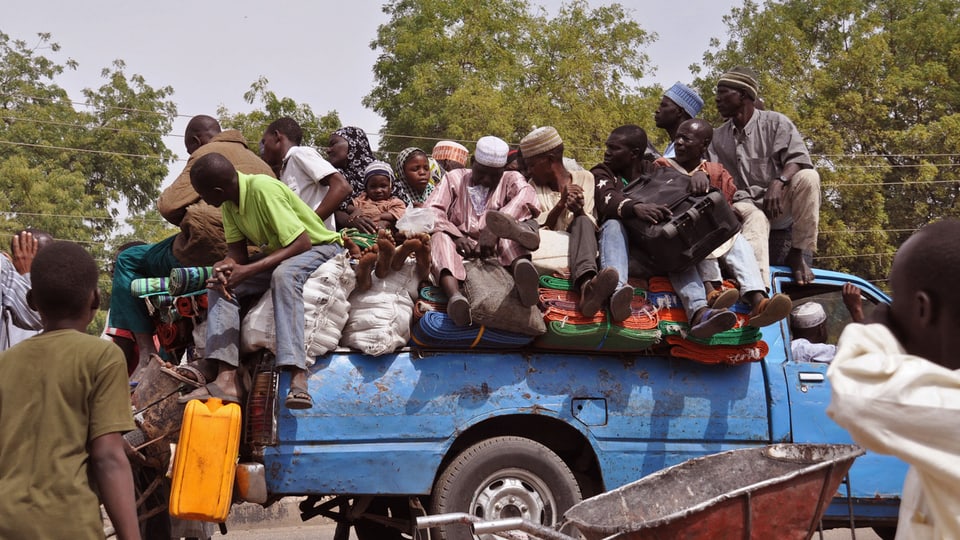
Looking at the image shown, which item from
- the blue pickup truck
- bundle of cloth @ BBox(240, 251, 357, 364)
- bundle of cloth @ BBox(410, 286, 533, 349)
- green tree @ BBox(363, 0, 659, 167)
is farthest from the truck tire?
green tree @ BBox(363, 0, 659, 167)

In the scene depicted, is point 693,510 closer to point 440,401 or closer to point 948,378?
point 948,378

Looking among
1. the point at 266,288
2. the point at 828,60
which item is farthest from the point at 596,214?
the point at 828,60

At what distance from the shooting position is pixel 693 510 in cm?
388

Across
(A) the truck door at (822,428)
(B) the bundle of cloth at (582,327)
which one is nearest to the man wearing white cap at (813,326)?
(A) the truck door at (822,428)

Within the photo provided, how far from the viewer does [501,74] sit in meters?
25.8

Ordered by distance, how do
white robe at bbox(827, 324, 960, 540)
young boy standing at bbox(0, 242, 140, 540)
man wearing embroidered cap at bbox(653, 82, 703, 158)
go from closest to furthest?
white robe at bbox(827, 324, 960, 540)
young boy standing at bbox(0, 242, 140, 540)
man wearing embroidered cap at bbox(653, 82, 703, 158)

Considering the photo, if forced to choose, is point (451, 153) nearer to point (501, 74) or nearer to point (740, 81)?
point (740, 81)

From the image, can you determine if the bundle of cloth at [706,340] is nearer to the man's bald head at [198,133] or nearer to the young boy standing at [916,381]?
the man's bald head at [198,133]

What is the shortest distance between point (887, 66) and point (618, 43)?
7150 millimetres

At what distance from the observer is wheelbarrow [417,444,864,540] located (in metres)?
3.84

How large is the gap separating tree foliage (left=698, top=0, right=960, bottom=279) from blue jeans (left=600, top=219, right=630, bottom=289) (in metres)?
19.1

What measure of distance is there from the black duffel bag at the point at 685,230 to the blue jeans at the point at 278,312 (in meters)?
2.06

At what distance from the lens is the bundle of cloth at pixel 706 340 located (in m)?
6.46

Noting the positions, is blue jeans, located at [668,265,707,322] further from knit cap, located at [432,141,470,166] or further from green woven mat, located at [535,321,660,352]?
knit cap, located at [432,141,470,166]
